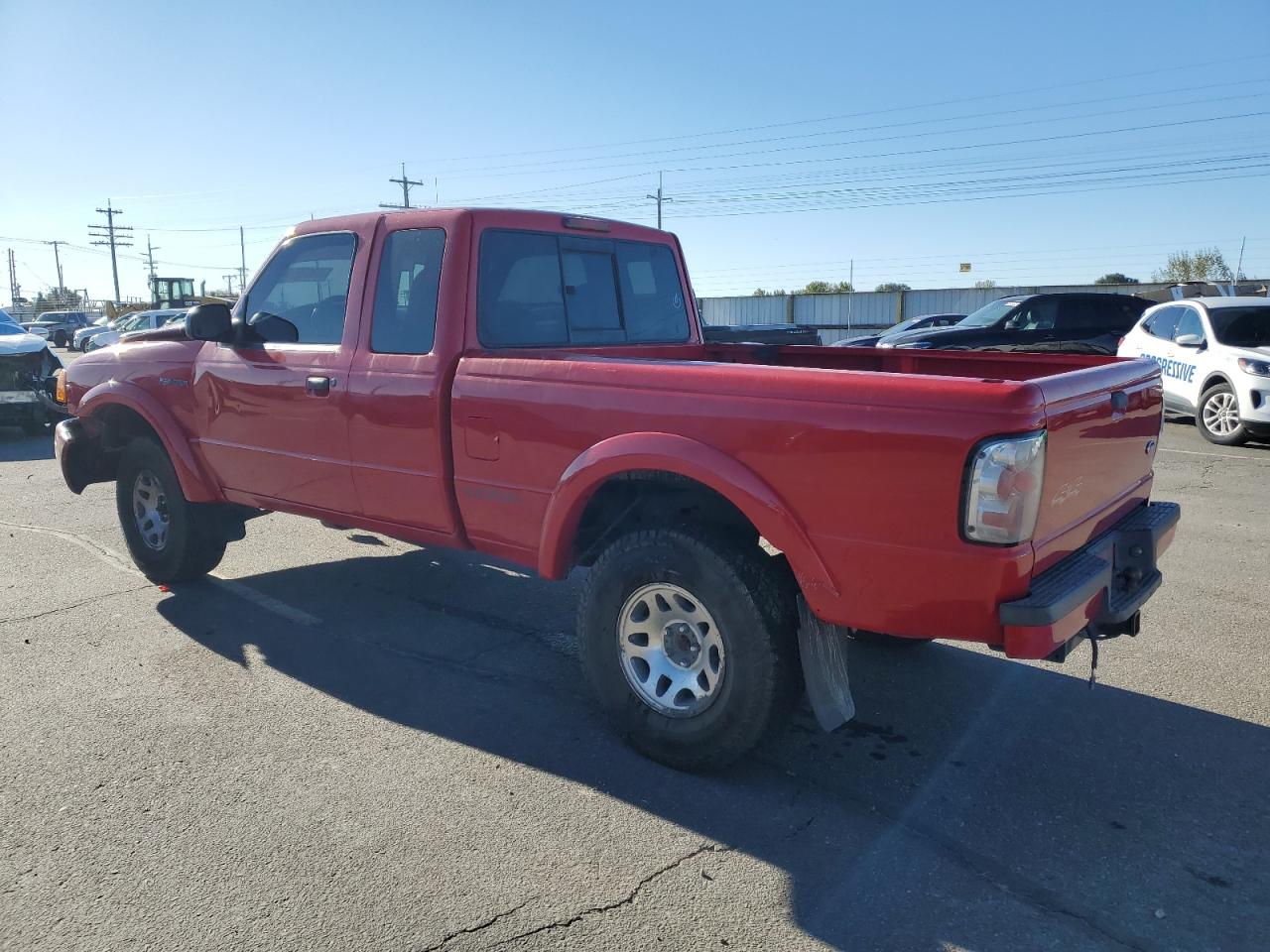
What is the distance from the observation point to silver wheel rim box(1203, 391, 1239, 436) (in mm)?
10820

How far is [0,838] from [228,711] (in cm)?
103

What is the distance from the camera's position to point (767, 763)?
11.8 ft

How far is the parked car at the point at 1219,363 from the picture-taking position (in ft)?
34.5

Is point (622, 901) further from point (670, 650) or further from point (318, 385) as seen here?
point (318, 385)

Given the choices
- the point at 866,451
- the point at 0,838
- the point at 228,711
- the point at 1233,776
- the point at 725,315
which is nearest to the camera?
the point at 866,451

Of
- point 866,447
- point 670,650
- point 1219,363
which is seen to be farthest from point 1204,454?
point 866,447

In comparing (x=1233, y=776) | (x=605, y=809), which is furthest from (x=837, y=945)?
(x=1233, y=776)

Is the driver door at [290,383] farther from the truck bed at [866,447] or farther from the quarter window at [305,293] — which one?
the truck bed at [866,447]

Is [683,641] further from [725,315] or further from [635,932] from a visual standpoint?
[725,315]

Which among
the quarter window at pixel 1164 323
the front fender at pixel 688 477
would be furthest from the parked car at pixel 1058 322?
the front fender at pixel 688 477

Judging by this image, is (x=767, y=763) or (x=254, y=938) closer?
(x=254, y=938)

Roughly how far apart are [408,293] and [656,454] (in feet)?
5.50

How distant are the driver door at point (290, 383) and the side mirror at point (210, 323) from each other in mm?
81

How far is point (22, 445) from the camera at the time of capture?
12727 mm
